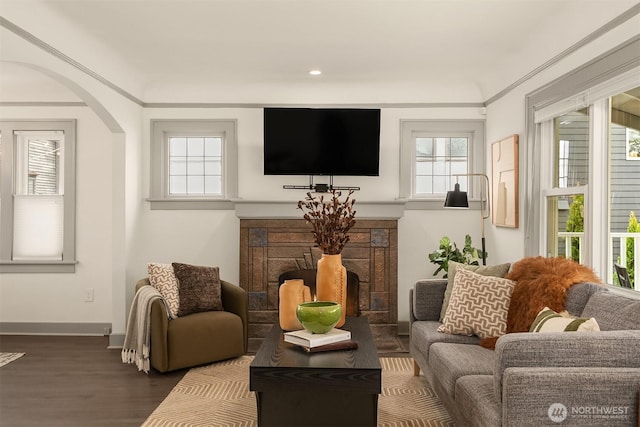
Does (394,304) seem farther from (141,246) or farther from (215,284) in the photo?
(141,246)

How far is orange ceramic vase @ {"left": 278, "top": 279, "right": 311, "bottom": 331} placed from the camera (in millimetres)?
3232

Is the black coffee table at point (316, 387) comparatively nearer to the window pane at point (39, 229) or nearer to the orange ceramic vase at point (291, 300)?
the orange ceramic vase at point (291, 300)

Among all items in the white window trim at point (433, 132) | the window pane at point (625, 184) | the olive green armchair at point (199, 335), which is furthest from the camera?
the white window trim at point (433, 132)

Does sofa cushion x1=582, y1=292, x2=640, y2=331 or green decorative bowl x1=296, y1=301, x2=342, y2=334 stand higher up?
sofa cushion x1=582, y1=292, x2=640, y2=331

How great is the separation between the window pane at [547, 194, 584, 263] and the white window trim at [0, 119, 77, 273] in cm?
459

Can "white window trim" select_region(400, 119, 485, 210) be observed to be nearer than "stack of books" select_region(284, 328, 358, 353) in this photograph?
No

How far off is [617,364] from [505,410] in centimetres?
49

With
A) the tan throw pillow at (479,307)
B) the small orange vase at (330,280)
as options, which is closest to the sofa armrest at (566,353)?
the tan throw pillow at (479,307)

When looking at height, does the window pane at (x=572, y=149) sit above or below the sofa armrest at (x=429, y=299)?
above

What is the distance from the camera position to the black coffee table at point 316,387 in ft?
8.25

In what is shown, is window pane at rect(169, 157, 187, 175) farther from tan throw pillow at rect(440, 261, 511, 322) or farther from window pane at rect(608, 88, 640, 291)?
window pane at rect(608, 88, 640, 291)

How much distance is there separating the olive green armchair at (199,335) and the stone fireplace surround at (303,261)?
616mm

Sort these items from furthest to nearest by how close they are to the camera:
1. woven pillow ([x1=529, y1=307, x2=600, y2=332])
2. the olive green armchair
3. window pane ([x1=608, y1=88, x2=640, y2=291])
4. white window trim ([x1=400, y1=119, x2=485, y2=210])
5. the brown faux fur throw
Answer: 1. white window trim ([x1=400, y1=119, x2=485, y2=210])
2. the olive green armchair
3. window pane ([x1=608, y1=88, x2=640, y2=291])
4. the brown faux fur throw
5. woven pillow ([x1=529, y1=307, x2=600, y2=332])

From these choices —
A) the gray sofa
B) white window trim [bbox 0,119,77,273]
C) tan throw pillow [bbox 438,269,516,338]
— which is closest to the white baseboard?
white window trim [bbox 0,119,77,273]
